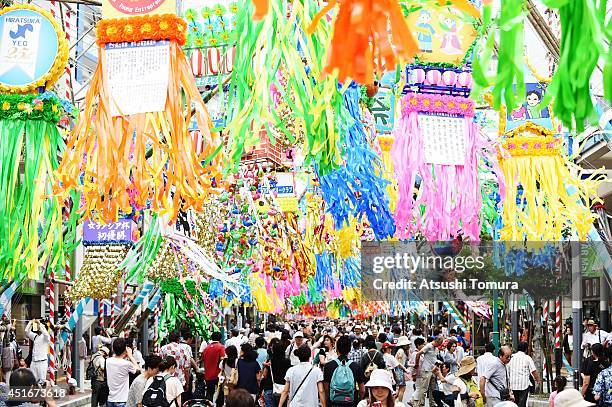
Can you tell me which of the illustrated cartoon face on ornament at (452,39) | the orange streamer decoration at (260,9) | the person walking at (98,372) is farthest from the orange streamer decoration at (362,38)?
the person walking at (98,372)

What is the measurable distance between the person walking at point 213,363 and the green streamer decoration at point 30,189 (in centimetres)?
561

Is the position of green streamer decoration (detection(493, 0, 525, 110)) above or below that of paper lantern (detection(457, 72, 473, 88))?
below

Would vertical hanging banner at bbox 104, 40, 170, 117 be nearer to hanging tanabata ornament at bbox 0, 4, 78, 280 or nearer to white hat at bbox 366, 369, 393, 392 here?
hanging tanabata ornament at bbox 0, 4, 78, 280

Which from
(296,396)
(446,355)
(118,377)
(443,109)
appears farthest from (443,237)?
(446,355)

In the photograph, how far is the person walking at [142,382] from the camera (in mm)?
9531

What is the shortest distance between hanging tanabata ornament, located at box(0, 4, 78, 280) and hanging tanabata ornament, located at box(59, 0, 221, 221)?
882mm

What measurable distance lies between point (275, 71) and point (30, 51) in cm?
359

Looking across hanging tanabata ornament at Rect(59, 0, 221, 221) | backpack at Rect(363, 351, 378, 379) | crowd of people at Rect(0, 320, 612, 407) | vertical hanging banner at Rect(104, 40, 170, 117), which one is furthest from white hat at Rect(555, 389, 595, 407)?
backpack at Rect(363, 351, 378, 379)

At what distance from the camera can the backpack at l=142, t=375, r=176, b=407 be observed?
9.20 meters

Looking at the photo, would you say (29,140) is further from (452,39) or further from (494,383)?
(494,383)

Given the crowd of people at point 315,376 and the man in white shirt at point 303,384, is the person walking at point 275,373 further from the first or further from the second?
the man in white shirt at point 303,384

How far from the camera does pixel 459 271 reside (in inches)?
498

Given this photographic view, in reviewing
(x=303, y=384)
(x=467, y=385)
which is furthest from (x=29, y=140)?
(x=467, y=385)

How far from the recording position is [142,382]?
31.5 feet
